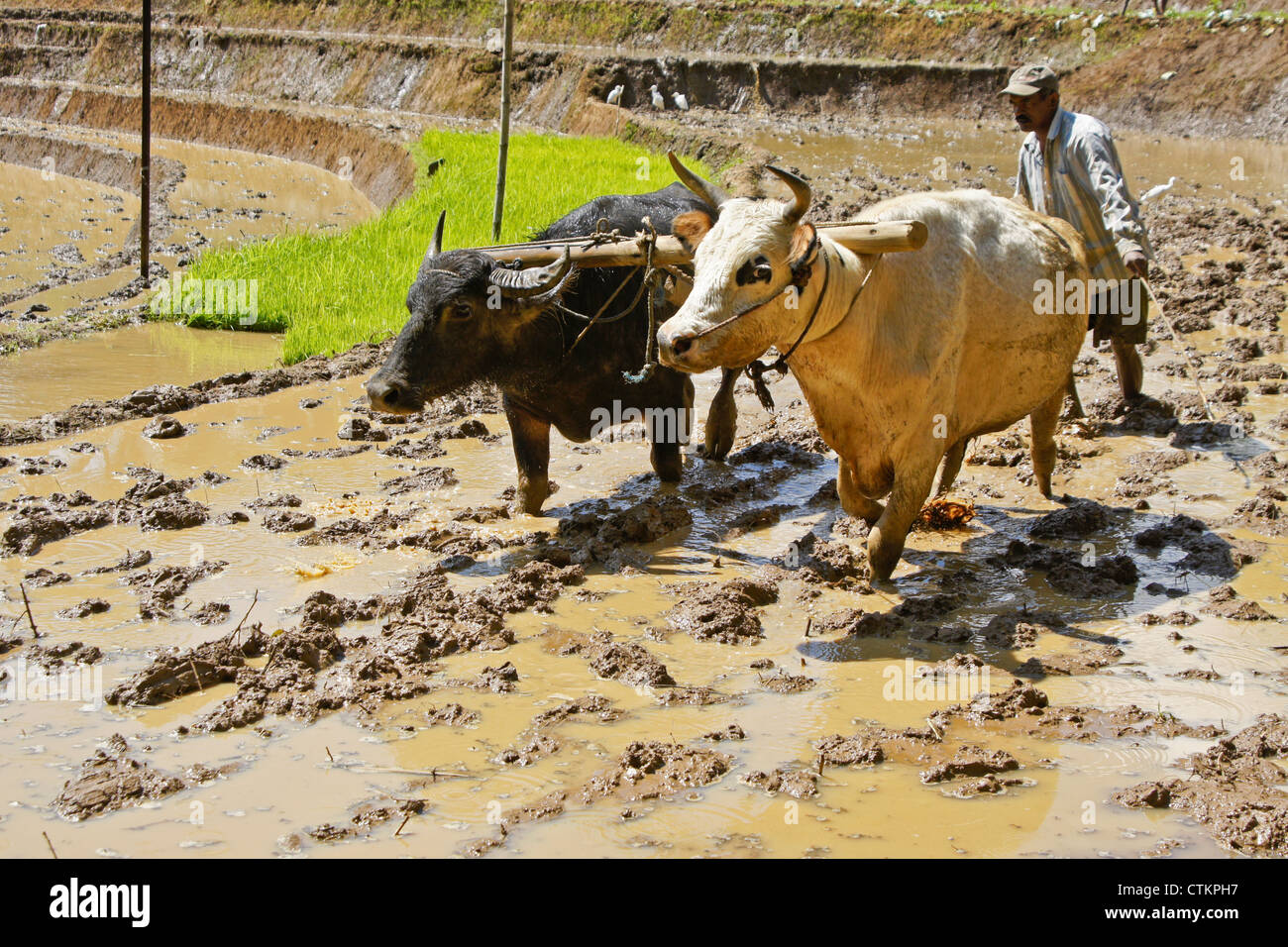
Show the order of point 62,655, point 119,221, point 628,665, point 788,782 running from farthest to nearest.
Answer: point 119,221 < point 62,655 < point 628,665 < point 788,782

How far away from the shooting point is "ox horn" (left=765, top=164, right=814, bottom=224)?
4.14 meters

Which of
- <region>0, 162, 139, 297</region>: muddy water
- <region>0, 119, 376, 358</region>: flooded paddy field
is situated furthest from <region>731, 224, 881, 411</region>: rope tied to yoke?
<region>0, 162, 139, 297</region>: muddy water

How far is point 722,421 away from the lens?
6957mm

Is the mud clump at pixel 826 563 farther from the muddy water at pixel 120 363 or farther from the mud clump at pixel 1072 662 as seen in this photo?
the muddy water at pixel 120 363

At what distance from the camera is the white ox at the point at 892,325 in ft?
14.0

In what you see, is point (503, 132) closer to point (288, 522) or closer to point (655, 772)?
point (288, 522)

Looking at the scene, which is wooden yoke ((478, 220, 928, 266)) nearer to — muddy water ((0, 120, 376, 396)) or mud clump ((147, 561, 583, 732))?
mud clump ((147, 561, 583, 732))

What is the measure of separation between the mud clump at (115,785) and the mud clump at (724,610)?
183 cm

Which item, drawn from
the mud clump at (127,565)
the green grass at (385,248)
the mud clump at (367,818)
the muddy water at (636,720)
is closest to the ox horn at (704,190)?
the muddy water at (636,720)

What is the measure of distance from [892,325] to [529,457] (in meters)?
2.20

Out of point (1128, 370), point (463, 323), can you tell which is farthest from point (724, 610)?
point (1128, 370)

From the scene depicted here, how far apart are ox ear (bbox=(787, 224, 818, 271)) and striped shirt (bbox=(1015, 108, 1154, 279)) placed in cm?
238

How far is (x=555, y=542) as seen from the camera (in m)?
5.93

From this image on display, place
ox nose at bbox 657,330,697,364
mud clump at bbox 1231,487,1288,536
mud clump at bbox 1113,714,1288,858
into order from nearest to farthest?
mud clump at bbox 1113,714,1288,858, ox nose at bbox 657,330,697,364, mud clump at bbox 1231,487,1288,536
